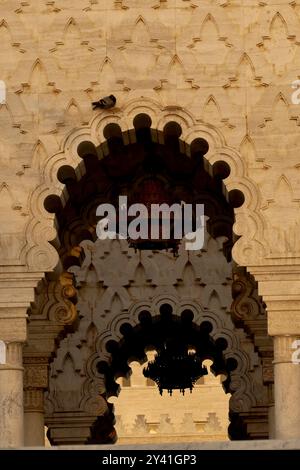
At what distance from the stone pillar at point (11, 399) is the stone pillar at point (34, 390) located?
8.42ft

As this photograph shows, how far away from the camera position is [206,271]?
21.7 m

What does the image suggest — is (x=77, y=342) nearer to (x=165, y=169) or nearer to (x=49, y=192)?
(x=165, y=169)

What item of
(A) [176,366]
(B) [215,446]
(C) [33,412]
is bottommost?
(B) [215,446]

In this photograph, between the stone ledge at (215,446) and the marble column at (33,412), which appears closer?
the stone ledge at (215,446)

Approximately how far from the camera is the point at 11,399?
47.8ft

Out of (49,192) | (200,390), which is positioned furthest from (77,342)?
(200,390)

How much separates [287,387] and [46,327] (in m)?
3.47

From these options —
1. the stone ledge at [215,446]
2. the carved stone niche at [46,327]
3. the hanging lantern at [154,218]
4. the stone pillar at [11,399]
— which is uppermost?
the hanging lantern at [154,218]

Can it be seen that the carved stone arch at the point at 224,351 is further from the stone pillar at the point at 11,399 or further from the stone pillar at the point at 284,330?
the stone pillar at the point at 11,399

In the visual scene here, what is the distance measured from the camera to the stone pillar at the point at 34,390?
17219 mm

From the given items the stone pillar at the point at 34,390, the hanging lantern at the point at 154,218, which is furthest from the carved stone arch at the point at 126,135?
the stone pillar at the point at 34,390

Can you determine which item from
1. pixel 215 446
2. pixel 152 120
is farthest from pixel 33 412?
pixel 215 446

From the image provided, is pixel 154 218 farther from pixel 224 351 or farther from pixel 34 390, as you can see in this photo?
pixel 224 351

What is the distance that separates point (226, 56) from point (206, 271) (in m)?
6.85
